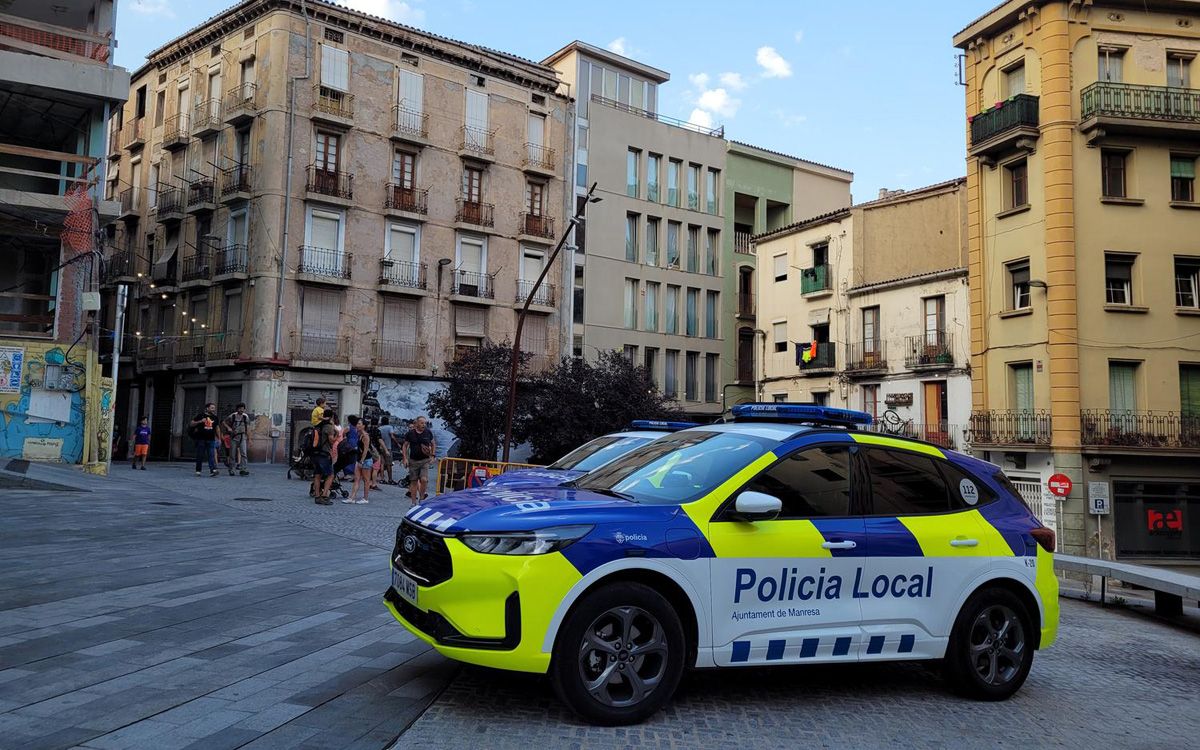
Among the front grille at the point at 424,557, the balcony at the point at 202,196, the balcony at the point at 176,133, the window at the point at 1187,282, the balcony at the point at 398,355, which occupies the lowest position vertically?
the front grille at the point at 424,557

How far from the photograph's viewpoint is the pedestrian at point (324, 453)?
17172 millimetres

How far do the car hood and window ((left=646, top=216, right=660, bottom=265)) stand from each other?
4537 cm

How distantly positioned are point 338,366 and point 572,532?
3521 cm

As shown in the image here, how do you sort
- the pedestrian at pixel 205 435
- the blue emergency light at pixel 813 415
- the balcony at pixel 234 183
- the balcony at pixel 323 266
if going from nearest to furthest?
the blue emergency light at pixel 813 415
the pedestrian at pixel 205 435
the balcony at pixel 323 266
the balcony at pixel 234 183

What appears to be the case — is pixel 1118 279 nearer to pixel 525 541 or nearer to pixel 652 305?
pixel 652 305

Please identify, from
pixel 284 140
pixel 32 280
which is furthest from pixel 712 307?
pixel 32 280

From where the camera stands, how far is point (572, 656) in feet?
15.0

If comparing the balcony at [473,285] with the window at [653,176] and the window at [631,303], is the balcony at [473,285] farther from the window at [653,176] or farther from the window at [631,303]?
the window at [653,176]

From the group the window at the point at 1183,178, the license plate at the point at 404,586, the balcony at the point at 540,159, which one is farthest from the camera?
the balcony at the point at 540,159

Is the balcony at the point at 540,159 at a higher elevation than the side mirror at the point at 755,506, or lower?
higher

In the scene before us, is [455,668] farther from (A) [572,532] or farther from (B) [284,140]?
(B) [284,140]

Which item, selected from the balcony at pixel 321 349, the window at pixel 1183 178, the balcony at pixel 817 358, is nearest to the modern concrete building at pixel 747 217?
the balcony at pixel 817 358

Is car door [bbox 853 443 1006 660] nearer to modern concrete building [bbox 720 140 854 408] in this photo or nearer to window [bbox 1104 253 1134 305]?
window [bbox 1104 253 1134 305]

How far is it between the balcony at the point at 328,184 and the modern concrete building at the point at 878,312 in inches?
781
